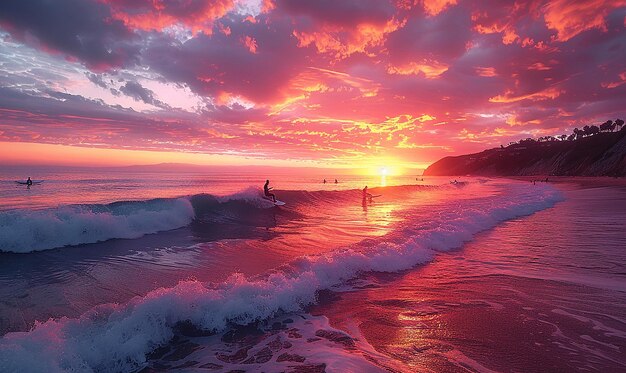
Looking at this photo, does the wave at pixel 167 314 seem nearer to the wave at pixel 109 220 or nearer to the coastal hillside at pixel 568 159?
the wave at pixel 109 220

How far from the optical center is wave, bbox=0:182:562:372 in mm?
4465

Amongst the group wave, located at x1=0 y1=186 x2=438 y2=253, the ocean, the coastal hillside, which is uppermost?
the coastal hillside

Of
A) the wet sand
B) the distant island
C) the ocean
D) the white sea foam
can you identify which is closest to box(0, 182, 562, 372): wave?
the ocean

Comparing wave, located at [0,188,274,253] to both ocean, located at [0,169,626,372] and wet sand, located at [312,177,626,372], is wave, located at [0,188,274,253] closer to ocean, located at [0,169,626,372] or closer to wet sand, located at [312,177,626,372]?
ocean, located at [0,169,626,372]

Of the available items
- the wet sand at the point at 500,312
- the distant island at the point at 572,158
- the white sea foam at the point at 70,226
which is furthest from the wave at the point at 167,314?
the distant island at the point at 572,158

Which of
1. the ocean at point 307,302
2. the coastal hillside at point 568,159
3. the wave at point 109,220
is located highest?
the coastal hillside at point 568,159

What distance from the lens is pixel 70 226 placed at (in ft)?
45.4

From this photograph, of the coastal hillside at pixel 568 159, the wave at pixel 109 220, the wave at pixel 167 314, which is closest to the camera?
the wave at pixel 167 314

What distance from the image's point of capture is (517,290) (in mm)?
7625

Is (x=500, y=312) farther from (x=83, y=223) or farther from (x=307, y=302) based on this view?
(x=83, y=223)

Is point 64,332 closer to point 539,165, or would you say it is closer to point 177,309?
point 177,309

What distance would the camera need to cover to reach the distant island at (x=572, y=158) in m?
86.4

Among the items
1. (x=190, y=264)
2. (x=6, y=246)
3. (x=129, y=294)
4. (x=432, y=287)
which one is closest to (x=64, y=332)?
(x=129, y=294)

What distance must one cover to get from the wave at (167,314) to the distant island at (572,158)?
9574 cm
